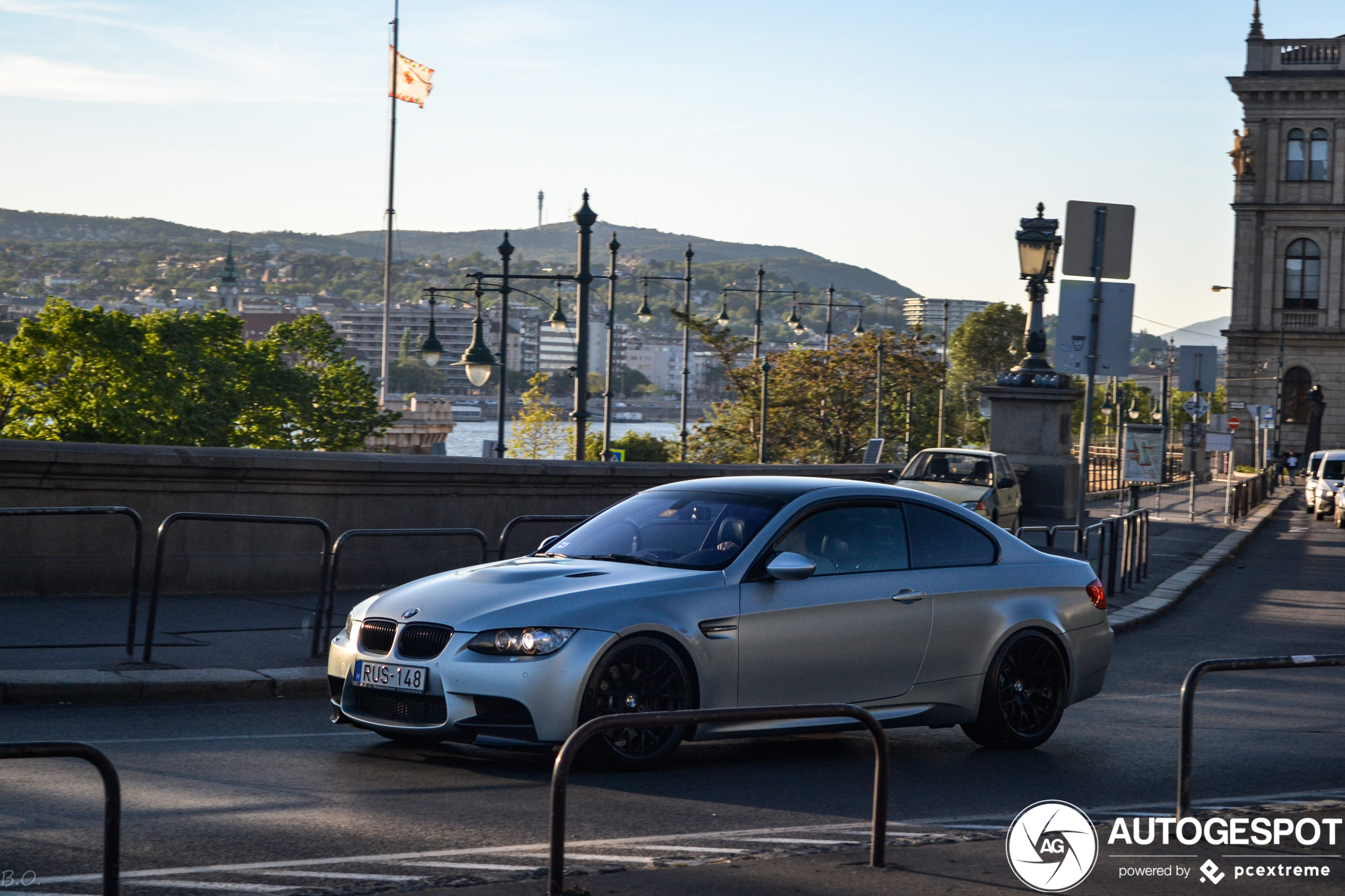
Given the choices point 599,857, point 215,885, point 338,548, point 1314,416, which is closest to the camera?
point 215,885

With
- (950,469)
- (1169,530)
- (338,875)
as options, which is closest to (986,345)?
(1169,530)

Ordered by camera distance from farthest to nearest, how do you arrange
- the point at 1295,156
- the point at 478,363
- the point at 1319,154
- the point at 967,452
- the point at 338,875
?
the point at 1295,156, the point at 1319,154, the point at 478,363, the point at 967,452, the point at 338,875

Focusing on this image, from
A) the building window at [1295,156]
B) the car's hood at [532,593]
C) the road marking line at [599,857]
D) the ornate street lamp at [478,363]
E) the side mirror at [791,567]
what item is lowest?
the road marking line at [599,857]

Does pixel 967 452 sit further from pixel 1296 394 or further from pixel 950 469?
pixel 1296 394

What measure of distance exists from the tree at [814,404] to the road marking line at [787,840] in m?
56.7

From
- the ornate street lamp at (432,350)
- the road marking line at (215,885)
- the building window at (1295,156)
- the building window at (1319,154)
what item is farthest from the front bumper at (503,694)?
the building window at (1319,154)

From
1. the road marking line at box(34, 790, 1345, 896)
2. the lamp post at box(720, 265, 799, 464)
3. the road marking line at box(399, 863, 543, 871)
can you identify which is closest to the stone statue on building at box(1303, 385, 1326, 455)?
the lamp post at box(720, 265, 799, 464)

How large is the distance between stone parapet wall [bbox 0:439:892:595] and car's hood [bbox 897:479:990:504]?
7352 mm

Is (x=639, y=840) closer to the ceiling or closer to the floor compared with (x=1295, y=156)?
closer to the floor

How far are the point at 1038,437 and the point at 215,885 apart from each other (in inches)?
936

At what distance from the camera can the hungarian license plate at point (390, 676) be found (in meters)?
7.16

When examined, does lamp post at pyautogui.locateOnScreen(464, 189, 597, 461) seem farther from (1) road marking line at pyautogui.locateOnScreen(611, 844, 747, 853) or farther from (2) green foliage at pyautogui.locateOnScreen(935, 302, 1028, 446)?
(2) green foliage at pyautogui.locateOnScreen(935, 302, 1028, 446)

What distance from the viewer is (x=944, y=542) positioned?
861cm

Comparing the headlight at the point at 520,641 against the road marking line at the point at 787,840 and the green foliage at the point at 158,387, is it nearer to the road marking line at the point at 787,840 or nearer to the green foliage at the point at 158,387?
the road marking line at the point at 787,840
